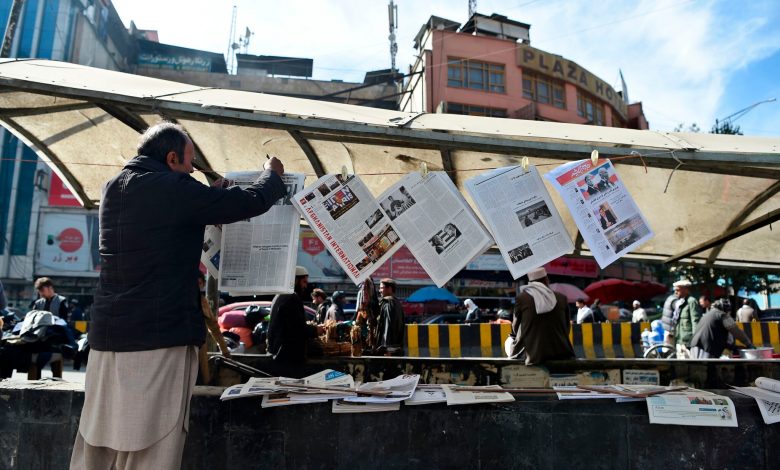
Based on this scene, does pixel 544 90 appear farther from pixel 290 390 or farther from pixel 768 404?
pixel 290 390

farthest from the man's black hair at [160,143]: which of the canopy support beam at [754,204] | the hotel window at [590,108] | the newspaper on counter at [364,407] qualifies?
the hotel window at [590,108]

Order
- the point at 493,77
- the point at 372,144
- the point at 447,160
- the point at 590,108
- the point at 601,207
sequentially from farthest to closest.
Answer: the point at 590,108
the point at 493,77
the point at 447,160
the point at 372,144
the point at 601,207

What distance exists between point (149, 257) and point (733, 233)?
4489mm

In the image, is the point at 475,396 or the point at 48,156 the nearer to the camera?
the point at 475,396

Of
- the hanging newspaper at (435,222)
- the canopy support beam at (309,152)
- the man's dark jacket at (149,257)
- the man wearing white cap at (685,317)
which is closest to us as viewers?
the man's dark jacket at (149,257)

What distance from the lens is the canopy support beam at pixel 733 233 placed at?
13.4 feet

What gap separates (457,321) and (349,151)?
13.2 m

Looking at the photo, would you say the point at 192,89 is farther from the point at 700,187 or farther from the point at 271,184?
the point at 700,187

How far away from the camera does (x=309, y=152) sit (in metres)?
3.91

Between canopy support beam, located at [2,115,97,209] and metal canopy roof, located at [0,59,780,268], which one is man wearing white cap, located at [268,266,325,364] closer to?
metal canopy roof, located at [0,59,780,268]

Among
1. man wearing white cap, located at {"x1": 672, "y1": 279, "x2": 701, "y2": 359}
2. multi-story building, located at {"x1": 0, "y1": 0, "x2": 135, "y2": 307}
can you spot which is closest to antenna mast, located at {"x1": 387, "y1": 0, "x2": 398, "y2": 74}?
multi-story building, located at {"x1": 0, "y1": 0, "x2": 135, "y2": 307}

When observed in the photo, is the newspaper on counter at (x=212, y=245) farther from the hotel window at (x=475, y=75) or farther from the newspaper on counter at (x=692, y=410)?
the hotel window at (x=475, y=75)

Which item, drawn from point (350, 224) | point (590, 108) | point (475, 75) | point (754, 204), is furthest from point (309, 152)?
point (590, 108)

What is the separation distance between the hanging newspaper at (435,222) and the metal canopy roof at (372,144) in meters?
0.24
